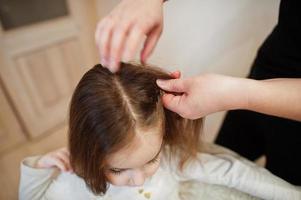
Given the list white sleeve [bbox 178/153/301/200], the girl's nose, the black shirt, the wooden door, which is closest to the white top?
white sleeve [bbox 178/153/301/200]

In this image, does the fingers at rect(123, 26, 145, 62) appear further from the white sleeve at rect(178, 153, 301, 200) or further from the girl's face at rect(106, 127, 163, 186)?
the white sleeve at rect(178, 153, 301, 200)

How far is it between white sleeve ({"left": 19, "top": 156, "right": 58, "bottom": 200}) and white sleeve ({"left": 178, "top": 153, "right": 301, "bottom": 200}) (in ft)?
1.32

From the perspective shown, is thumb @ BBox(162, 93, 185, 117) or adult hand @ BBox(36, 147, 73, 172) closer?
thumb @ BBox(162, 93, 185, 117)

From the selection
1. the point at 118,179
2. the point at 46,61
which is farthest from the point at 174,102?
the point at 46,61

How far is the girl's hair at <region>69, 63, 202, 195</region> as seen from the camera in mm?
485

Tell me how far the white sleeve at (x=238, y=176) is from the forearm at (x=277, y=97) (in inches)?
14.1

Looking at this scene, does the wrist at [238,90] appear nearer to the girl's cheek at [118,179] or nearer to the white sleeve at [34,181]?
the girl's cheek at [118,179]

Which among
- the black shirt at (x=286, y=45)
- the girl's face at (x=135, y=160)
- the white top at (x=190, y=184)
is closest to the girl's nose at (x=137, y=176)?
the girl's face at (x=135, y=160)

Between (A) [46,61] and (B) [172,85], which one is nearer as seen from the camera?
(B) [172,85]

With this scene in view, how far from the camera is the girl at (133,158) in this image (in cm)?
49

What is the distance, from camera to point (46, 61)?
1.54 metres

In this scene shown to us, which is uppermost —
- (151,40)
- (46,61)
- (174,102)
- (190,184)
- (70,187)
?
(151,40)

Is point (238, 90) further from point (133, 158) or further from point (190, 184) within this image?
point (190, 184)

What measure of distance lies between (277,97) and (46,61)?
1.42 m
